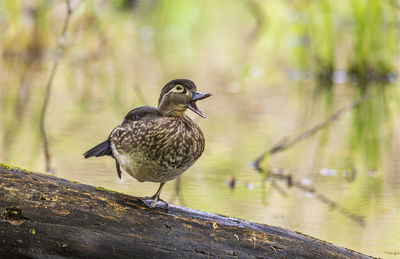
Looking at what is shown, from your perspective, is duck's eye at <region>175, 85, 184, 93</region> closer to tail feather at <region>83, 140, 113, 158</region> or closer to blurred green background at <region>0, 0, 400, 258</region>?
tail feather at <region>83, 140, 113, 158</region>

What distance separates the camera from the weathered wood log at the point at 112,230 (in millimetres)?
3281

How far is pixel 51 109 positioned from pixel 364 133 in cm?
336

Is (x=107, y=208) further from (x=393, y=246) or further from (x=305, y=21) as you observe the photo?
(x=305, y=21)

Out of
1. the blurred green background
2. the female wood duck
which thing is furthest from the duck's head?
the blurred green background

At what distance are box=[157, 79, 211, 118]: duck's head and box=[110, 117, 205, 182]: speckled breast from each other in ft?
0.14

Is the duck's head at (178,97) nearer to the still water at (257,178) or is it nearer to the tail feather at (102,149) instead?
the tail feather at (102,149)

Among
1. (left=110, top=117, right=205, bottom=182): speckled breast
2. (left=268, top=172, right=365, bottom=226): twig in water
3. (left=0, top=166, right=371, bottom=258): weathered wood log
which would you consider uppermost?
(left=268, top=172, right=365, bottom=226): twig in water

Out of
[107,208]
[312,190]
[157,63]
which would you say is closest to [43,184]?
[107,208]

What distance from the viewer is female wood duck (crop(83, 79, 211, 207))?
3527 mm

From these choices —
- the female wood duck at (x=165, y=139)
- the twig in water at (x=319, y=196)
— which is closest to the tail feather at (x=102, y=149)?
the female wood duck at (x=165, y=139)

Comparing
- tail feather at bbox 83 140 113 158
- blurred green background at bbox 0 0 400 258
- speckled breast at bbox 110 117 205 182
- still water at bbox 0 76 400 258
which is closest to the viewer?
speckled breast at bbox 110 117 205 182

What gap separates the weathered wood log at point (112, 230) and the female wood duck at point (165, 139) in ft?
0.55

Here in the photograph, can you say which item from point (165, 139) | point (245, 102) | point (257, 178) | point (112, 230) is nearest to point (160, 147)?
point (165, 139)

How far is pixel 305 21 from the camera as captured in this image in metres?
10.9
